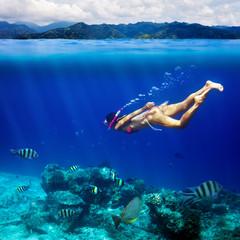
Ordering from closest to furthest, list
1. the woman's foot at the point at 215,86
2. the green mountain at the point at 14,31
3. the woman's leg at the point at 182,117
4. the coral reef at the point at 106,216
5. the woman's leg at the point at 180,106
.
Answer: the woman's leg at the point at 182,117, the woman's foot at the point at 215,86, the woman's leg at the point at 180,106, the coral reef at the point at 106,216, the green mountain at the point at 14,31

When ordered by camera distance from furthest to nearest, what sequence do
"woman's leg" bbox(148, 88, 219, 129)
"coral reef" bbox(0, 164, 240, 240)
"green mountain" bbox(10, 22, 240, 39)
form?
"green mountain" bbox(10, 22, 240, 39)
"coral reef" bbox(0, 164, 240, 240)
"woman's leg" bbox(148, 88, 219, 129)

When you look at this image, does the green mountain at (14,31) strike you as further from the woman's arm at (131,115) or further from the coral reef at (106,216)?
the woman's arm at (131,115)

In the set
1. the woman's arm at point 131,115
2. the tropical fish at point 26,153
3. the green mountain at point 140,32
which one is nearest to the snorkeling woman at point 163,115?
the woman's arm at point 131,115

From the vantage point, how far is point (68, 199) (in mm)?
8352

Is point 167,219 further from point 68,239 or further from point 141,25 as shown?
point 141,25

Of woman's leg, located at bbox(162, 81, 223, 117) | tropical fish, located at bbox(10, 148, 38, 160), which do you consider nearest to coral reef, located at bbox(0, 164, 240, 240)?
tropical fish, located at bbox(10, 148, 38, 160)

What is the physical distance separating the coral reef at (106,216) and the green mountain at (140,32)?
44.4 feet

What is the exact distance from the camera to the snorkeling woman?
5.19 m

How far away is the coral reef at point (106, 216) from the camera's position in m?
6.17

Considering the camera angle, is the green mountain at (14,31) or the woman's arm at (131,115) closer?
the woman's arm at (131,115)

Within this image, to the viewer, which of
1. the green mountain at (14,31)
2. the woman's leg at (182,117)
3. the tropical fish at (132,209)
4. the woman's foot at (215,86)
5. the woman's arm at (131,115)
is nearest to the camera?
the tropical fish at (132,209)

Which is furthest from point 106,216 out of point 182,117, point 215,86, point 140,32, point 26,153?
point 140,32

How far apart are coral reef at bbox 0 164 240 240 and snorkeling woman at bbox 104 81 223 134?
276 centimetres

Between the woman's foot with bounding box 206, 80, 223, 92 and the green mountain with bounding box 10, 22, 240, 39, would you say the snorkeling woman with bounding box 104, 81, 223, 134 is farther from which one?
the green mountain with bounding box 10, 22, 240, 39
